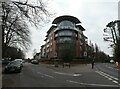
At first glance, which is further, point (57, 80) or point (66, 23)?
point (66, 23)

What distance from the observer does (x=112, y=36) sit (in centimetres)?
6125

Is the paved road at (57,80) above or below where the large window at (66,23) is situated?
below

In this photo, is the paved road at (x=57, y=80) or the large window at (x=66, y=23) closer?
the paved road at (x=57, y=80)

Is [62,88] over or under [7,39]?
under

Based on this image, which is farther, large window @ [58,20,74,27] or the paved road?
large window @ [58,20,74,27]

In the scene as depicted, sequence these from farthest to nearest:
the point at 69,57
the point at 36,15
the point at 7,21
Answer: the point at 69,57
the point at 7,21
the point at 36,15

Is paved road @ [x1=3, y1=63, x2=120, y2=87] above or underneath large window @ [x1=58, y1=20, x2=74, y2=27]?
underneath

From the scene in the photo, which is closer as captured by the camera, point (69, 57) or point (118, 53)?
point (118, 53)

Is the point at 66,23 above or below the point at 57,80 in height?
above

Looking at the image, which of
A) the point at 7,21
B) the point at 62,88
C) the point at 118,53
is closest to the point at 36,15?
the point at 62,88

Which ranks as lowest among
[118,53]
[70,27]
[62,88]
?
[62,88]

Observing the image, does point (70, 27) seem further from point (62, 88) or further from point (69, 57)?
point (62, 88)

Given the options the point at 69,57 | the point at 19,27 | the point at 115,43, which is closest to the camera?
the point at 19,27

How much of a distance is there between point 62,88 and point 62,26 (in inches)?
3473
